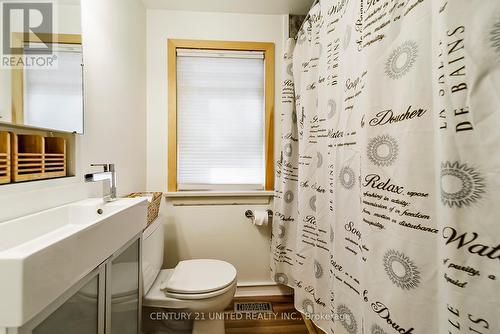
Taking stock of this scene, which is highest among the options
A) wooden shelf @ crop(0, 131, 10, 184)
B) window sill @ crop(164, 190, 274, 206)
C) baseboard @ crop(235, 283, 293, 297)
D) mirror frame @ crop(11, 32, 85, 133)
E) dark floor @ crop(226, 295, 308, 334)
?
mirror frame @ crop(11, 32, 85, 133)

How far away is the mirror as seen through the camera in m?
0.70

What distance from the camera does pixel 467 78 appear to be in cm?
44

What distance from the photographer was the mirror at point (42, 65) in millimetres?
696

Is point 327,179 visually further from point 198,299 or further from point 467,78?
point 198,299

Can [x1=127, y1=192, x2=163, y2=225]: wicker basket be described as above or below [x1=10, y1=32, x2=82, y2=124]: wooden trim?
below

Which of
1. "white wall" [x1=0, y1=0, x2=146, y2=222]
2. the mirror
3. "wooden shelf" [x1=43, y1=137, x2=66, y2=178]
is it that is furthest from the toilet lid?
the mirror

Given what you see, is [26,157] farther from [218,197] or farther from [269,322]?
[269,322]

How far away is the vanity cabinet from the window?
0.82 m

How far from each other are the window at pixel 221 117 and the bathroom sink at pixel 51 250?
86 cm

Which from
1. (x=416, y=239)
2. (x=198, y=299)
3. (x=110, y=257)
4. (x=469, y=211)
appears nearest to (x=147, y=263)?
(x=198, y=299)

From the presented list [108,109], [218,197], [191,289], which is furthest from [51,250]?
[218,197]

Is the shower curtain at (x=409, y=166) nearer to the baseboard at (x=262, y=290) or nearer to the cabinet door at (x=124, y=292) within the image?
→ the baseboard at (x=262, y=290)

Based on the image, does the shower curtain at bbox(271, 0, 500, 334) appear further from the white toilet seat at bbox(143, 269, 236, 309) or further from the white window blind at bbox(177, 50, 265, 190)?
the white window blind at bbox(177, 50, 265, 190)

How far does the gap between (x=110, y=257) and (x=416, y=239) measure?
0.96 meters
